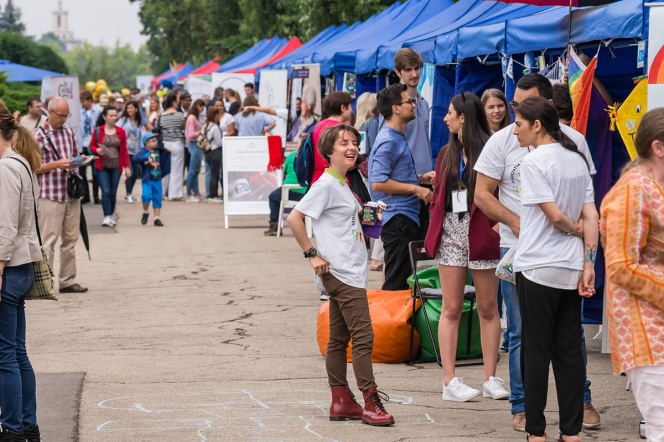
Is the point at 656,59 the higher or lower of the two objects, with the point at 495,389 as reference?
higher

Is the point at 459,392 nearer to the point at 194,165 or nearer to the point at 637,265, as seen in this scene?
the point at 637,265

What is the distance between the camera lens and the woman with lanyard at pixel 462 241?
259 inches

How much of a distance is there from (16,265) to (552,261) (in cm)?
266

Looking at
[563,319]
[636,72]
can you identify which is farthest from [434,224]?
[636,72]

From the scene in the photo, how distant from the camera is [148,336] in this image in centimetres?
904

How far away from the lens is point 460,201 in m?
6.69

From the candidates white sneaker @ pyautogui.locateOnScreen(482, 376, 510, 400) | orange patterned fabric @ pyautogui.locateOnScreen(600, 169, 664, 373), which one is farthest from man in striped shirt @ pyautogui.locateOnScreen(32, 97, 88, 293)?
orange patterned fabric @ pyautogui.locateOnScreen(600, 169, 664, 373)

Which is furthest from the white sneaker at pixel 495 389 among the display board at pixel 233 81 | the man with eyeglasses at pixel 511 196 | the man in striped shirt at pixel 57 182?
the display board at pixel 233 81

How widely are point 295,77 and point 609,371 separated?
11.6 m

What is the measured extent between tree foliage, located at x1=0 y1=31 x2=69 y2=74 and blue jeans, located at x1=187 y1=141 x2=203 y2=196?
44.3 metres

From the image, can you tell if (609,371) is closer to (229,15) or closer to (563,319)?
(563,319)

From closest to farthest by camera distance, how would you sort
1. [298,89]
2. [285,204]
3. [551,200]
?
[551,200], [285,204], [298,89]

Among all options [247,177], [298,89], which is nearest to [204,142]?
[298,89]

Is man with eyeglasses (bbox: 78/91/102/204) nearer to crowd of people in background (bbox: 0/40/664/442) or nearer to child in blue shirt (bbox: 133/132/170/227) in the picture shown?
child in blue shirt (bbox: 133/132/170/227)
